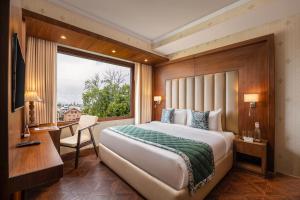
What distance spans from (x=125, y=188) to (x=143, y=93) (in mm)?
2996

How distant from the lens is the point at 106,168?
2.81 meters

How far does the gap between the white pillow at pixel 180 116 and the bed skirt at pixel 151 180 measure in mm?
1283

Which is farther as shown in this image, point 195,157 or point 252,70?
point 252,70

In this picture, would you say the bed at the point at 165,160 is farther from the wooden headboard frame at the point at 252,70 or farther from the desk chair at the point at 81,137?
the desk chair at the point at 81,137

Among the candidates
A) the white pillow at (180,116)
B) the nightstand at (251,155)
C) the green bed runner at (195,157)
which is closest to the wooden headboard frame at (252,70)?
Answer: the nightstand at (251,155)

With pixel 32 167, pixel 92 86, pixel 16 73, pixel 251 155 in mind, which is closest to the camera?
pixel 32 167

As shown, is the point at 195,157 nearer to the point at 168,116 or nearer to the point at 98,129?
the point at 168,116

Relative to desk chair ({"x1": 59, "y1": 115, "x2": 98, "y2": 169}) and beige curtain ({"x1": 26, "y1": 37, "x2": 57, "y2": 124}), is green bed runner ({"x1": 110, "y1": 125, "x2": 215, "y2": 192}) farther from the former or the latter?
beige curtain ({"x1": 26, "y1": 37, "x2": 57, "y2": 124})

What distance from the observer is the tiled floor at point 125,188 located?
6.61 ft

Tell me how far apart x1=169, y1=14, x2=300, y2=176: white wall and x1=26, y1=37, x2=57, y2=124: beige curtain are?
4.25 meters

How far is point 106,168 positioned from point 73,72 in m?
2.43

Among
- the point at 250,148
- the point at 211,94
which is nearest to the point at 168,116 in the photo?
the point at 211,94

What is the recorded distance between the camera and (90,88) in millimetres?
4047
